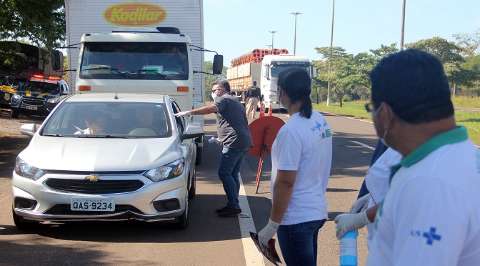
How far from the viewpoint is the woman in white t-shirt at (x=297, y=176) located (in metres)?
3.37

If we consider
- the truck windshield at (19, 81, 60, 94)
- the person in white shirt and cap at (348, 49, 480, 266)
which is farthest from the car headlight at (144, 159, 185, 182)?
the truck windshield at (19, 81, 60, 94)

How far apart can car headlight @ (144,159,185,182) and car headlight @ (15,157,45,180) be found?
1076 mm

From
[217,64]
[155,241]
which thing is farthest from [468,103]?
[155,241]

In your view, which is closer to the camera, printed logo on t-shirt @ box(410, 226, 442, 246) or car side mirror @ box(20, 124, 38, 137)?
printed logo on t-shirt @ box(410, 226, 442, 246)

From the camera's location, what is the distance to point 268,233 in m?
3.38

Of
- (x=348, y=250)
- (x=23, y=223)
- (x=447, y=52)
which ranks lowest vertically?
(x=23, y=223)

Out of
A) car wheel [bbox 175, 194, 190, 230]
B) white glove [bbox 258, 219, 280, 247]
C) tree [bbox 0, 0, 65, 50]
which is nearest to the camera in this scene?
white glove [bbox 258, 219, 280, 247]

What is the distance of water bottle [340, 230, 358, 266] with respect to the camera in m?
2.32

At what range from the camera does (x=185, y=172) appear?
670 centimetres

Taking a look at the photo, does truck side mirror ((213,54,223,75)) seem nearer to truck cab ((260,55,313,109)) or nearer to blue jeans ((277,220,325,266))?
blue jeans ((277,220,325,266))

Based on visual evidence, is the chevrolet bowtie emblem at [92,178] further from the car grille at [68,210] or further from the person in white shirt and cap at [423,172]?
the person in white shirt and cap at [423,172]

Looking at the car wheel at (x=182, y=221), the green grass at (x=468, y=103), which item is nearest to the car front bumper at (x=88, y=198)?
the car wheel at (x=182, y=221)

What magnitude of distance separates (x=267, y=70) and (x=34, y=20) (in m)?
17.0

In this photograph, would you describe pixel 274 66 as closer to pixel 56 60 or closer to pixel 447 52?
pixel 56 60
